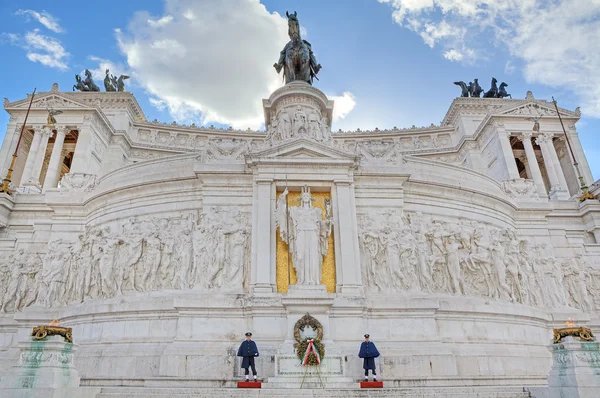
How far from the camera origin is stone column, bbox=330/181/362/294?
13.9 meters

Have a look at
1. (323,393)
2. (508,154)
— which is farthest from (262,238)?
Result: (508,154)

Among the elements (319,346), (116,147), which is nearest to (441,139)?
(116,147)

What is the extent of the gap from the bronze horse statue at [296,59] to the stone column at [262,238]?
39.9ft

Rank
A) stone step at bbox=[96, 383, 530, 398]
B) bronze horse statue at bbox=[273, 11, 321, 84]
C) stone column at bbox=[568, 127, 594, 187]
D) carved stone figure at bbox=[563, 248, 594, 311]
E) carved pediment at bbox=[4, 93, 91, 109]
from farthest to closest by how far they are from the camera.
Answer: stone column at bbox=[568, 127, 594, 187], carved pediment at bbox=[4, 93, 91, 109], bronze horse statue at bbox=[273, 11, 321, 84], carved stone figure at bbox=[563, 248, 594, 311], stone step at bbox=[96, 383, 530, 398]

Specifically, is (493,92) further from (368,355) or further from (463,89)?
(368,355)

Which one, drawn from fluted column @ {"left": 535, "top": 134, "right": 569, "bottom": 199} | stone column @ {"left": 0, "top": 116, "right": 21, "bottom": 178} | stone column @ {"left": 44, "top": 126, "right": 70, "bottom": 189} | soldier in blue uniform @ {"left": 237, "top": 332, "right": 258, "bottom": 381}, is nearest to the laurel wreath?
soldier in blue uniform @ {"left": 237, "top": 332, "right": 258, "bottom": 381}

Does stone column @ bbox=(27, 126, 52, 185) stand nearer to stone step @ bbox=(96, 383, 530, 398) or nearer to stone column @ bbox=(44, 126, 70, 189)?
stone column @ bbox=(44, 126, 70, 189)

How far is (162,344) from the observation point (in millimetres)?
13266

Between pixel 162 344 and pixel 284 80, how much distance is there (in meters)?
18.1

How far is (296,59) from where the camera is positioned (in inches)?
998

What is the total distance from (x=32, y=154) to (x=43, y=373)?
46.8 m

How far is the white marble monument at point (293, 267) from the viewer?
42.3 ft

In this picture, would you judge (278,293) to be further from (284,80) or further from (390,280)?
(284,80)

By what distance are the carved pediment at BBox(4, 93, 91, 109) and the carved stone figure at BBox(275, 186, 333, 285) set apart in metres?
43.4
